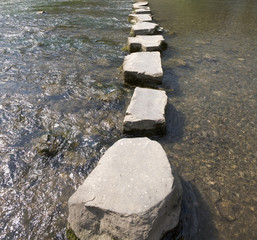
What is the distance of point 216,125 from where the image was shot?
2904mm

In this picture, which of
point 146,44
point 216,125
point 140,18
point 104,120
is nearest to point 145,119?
point 104,120

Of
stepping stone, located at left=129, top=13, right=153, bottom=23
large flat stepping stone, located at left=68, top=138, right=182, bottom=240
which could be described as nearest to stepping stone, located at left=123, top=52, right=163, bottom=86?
large flat stepping stone, located at left=68, top=138, right=182, bottom=240

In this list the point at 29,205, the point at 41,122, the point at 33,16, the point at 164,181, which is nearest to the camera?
the point at 164,181

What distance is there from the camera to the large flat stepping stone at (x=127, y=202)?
1.54 meters

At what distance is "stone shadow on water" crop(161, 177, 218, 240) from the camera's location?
1783 mm

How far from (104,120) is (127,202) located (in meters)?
1.47

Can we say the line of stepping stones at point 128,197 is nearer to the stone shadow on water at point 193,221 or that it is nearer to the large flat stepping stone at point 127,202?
the large flat stepping stone at point 127,202

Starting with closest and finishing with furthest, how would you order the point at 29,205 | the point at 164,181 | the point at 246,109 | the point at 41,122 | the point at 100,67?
the point at 164,181
the point at 29,205
the point at 41,122
the point at 246,109
the point at 100,67

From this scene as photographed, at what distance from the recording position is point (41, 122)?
2879 mm

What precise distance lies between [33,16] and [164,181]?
7339mm

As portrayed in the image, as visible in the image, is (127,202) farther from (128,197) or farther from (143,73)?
(143,73)

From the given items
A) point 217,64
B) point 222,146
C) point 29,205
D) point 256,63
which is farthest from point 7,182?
point 256,63

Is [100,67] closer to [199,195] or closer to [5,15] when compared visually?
[199,195]

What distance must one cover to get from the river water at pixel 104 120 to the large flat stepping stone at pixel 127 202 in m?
0.26
